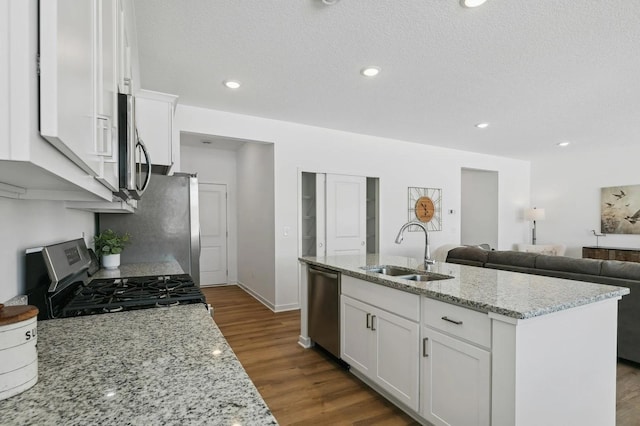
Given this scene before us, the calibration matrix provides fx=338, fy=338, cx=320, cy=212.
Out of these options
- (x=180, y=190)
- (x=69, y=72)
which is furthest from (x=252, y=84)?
(x=69, y=72)

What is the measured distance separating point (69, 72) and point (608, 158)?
8.70 meters

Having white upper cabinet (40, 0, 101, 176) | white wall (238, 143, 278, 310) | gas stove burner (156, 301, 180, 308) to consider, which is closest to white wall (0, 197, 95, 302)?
gas stove burner (156, 301, 180, 308)

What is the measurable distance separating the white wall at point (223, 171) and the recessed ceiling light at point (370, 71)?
4.05 meters

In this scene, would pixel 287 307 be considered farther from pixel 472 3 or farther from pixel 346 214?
pixel 472 3

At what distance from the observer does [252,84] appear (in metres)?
3.41

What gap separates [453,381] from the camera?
1.75 meters

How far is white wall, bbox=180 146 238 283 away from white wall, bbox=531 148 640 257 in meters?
6.58

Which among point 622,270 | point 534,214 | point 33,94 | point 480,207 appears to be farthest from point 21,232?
point 534,214

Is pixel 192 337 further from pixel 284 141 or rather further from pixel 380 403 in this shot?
pixel 284 141

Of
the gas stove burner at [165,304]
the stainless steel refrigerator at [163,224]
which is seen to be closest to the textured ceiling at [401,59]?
the stainless steel refrigerator at [163,224]

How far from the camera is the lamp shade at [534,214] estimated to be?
23.4 feet

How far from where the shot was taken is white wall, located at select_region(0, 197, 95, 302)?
1.17m

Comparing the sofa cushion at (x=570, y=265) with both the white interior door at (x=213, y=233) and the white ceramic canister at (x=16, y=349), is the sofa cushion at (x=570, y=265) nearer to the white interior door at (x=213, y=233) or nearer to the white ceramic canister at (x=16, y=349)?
the white ceramic canister at (x=16, y=349)

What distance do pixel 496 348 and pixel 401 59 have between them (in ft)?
7.67
